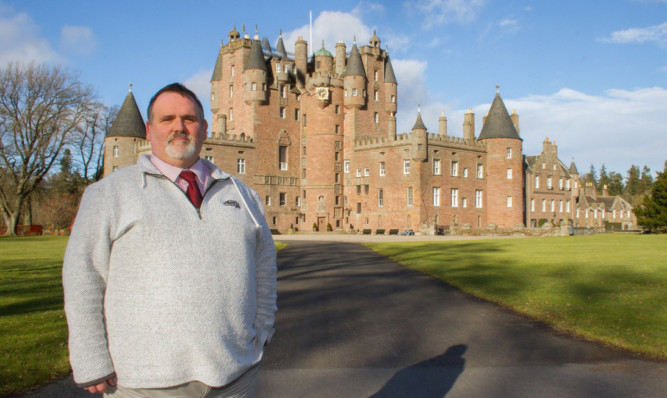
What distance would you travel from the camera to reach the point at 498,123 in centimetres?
5984

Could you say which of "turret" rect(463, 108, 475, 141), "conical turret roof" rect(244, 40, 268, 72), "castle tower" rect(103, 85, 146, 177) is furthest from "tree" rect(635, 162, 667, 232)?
"castle tower" rect(103, 85, 146, 177)

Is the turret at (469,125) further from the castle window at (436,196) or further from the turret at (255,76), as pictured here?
the turret at (255,76)

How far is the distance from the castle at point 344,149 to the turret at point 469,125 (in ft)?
0.53

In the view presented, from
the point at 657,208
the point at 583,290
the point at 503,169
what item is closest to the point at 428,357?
the point at 583,290

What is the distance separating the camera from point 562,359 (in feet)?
21.8

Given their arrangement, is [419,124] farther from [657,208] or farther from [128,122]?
[128,122]

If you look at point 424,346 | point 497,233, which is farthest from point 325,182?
point 424,346

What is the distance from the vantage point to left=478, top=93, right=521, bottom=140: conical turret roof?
5950 cm

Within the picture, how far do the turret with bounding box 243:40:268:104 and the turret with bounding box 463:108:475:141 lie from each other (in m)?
23.1

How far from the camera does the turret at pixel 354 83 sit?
5931 centimetres

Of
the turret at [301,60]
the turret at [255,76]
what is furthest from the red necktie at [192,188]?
the turret at [301,60]

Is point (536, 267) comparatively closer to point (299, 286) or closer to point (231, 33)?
point (299, 286)

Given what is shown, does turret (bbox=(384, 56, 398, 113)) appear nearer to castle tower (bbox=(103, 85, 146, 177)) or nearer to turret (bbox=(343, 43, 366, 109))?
turret (bbox=(343, 43, 366, 109))

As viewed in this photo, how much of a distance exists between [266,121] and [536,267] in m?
45.4
